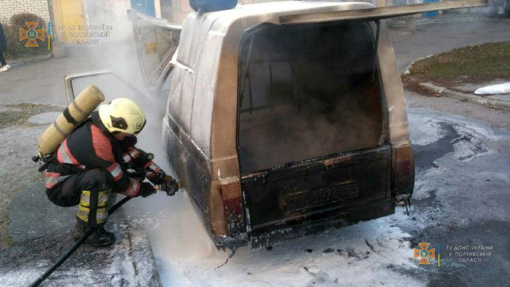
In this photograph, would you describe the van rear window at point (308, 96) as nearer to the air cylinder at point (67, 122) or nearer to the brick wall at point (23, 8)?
→ the air cylinder at point (67, 122)

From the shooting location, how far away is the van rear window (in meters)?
3.33

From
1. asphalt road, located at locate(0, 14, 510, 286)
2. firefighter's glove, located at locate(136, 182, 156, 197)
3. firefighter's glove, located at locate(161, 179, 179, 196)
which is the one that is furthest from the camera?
firefighter's glove, located at locate(161, 179, 179, 196)

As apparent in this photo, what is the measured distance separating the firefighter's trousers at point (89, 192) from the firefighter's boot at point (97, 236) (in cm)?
6

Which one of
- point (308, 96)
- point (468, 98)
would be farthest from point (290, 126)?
point (468, 98)

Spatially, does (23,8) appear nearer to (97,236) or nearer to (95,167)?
(95,167)

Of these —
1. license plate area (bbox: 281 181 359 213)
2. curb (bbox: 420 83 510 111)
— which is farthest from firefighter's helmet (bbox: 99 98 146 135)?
curb (bbox: 420 83 510 111)

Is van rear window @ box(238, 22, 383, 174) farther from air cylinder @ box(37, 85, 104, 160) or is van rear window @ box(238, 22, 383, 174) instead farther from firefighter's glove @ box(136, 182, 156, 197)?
air cylinder @ box(37, 85, 104, 160)

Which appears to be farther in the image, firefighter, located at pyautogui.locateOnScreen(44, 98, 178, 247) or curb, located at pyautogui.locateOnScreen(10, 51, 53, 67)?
curb, located at pyautogui.locateOnScreen(10, 51, 53, 67)

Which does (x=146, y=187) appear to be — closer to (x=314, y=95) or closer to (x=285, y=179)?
(x=285, y=179)

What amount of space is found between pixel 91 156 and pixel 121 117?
14.5 inches

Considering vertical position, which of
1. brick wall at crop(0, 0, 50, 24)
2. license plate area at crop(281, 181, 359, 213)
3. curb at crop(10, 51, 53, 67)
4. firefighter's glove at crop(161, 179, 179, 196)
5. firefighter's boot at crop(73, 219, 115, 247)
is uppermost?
brick wall at crop(0, 0, 50, 24)

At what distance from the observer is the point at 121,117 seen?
3295mm

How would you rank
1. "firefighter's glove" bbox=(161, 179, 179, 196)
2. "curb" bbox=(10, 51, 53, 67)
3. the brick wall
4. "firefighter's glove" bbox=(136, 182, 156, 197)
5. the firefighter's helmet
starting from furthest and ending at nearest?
1. the brick wall
2. "curb" bbox=(10, 51, 53, 67)
3. "firefighter's glove" bbox=(161, 179, 179, 196)
4. "firefighter's glove" bbox=(136, 182, 156, 197)
5. the firefighter's helmet

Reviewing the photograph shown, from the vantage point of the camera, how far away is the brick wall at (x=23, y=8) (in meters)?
17.1
